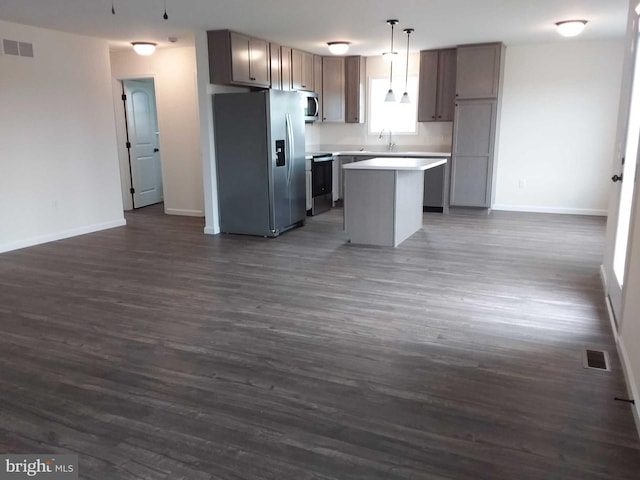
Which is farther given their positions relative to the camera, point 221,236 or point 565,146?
point 565,146

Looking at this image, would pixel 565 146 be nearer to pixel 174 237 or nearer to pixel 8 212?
pixel 174 237

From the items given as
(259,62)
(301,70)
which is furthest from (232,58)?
(301,70)

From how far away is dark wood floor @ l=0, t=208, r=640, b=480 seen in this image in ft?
6.75

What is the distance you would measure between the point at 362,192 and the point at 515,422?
3508mm

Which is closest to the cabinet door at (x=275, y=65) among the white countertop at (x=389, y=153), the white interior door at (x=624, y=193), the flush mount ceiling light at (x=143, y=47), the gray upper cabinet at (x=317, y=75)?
the gray upper cabinet at (x=317, y=75)

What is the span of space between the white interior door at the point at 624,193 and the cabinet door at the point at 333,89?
17.0 ft

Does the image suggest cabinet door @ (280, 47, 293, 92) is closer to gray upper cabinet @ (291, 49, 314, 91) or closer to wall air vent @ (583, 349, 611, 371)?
gray upper cabinet @ (291, 49, 314, 91)

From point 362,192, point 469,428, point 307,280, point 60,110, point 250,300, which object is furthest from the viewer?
point 60,110

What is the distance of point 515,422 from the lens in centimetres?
227

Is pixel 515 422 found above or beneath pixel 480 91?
beneath

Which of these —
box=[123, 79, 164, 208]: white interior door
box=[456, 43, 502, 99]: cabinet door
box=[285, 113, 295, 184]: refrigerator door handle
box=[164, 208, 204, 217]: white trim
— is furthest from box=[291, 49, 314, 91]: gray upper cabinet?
box=[123, 79, 164, 208]: white interior door

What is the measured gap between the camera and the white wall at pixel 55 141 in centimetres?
552

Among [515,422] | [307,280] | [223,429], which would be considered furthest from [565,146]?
[223,429]

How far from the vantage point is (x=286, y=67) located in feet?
23.2
